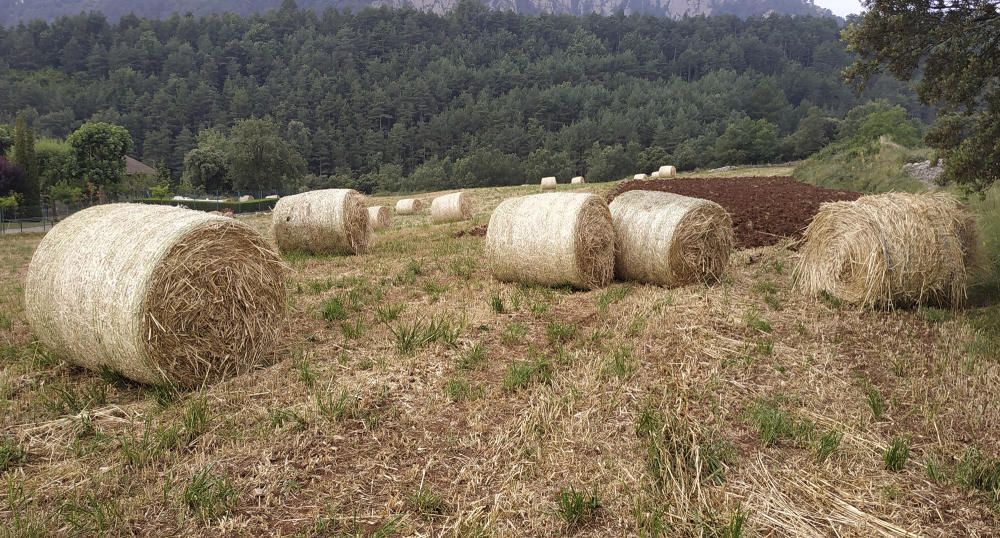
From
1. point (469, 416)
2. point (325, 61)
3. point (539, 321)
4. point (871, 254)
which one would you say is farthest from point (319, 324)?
point (325, 61)

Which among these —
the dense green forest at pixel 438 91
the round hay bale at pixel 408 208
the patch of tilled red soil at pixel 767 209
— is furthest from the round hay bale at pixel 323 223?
the dense green forest at pixel 438 91

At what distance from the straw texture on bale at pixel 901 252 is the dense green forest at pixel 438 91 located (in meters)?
71.0

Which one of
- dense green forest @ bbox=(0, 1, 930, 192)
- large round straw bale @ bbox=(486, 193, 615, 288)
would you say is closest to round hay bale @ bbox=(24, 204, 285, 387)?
large round straw bale @ bbox=(486, 193, 615, 288)

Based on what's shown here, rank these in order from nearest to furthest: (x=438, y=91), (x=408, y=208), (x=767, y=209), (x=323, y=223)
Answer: (x=323, y=223), (x=767, y=209), (x=408, y=208), (x=438, y=91)

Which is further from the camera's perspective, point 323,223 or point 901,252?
point 323,223

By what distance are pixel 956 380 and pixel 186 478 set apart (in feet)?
20.8

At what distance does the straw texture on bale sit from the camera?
746 centimetres

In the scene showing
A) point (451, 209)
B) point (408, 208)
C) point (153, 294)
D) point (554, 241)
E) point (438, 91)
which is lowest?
point (408, 208)

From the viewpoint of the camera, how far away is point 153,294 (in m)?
5.07

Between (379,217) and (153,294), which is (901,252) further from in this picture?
(379,217)

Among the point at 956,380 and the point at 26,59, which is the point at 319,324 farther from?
the point at 26,59

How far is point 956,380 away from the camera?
520 centimetres

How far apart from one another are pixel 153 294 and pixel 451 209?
61.9 ft

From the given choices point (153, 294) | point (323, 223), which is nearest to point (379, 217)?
point (323, 223)
